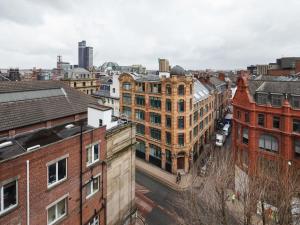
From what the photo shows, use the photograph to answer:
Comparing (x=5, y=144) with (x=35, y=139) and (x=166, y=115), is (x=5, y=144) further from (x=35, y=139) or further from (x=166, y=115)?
(x=166, y=115)

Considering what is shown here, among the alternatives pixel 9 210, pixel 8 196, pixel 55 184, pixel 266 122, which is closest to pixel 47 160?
pixel 55 184

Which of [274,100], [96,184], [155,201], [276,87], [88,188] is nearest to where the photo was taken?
[88,188]

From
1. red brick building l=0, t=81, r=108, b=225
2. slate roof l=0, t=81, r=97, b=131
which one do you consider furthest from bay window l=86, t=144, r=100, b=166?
slate roof l=0, t=81, r=97, b=131

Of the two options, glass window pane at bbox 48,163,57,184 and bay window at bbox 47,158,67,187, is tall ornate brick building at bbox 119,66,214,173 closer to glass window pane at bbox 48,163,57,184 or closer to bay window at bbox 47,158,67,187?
bay window at bbox 47,158,67,187

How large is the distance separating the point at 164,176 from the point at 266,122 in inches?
833

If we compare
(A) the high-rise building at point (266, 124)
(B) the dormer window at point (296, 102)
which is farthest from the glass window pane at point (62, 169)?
(B) the dormer window at point (296, 102)

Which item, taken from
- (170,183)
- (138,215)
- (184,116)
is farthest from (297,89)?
(138,215)

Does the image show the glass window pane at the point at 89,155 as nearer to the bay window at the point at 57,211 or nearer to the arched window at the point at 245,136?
the bay window at the point at 57,211

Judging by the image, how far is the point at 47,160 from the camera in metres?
17.6

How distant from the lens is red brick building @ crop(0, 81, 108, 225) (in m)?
15.8

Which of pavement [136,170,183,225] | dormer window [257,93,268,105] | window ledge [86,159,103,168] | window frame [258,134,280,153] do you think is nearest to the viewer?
window ledge [86,159,103,168]

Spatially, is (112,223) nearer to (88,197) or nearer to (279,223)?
(88,197)

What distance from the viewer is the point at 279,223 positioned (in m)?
18.7

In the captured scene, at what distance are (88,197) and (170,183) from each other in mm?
23797
